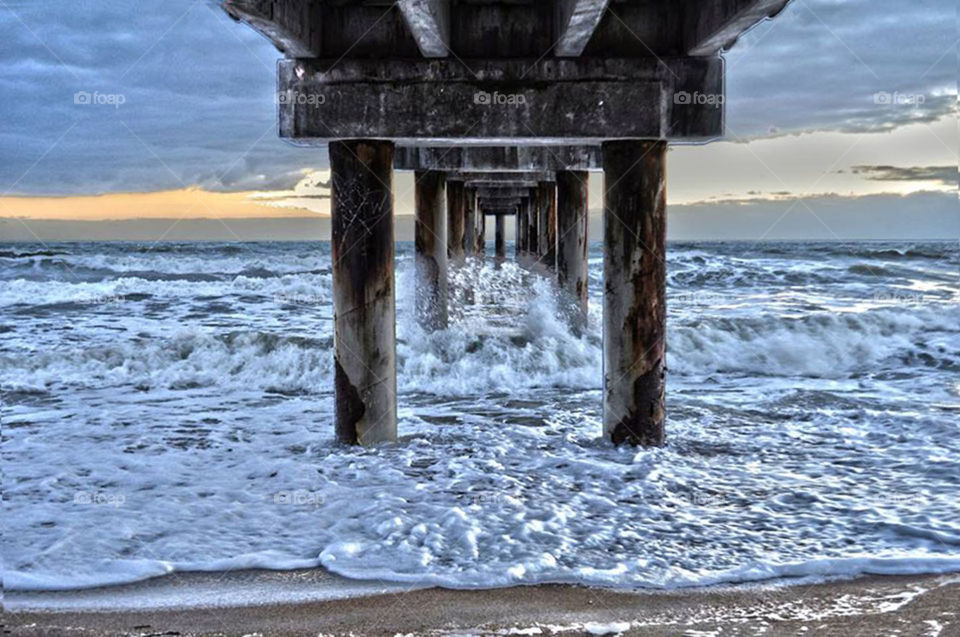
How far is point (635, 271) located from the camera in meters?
5.25

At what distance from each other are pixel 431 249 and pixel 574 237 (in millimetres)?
2115

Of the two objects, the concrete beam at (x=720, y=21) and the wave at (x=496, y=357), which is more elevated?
the concrete beam at (x=720, y=21)

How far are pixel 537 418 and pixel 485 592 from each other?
3708 millimetres

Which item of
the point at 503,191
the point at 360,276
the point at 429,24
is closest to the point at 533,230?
the point at 503,191

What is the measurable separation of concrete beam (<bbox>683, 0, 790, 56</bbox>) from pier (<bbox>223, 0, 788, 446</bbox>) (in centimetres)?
2

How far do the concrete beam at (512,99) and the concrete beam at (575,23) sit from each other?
22cm

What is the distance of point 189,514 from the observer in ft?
14.3

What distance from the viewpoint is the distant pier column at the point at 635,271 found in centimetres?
523

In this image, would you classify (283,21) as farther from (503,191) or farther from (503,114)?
(503,191)

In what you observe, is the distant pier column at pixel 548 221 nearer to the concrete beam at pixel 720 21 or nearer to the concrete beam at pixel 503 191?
the concrete beam at pixel 503 191

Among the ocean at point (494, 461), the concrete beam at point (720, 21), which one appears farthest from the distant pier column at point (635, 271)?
the concrete beam at point (720, 21)

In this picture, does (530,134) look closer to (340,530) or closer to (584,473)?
(584,473)

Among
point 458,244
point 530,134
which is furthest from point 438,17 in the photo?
point 458,244

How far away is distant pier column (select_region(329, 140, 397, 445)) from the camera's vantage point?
527 cm
